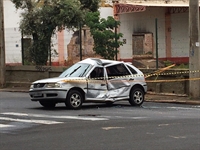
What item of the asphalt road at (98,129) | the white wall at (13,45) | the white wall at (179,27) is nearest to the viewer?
the asphalt road at (98,129)

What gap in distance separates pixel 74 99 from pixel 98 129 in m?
5.23

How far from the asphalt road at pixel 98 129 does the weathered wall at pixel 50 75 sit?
5.81 meters

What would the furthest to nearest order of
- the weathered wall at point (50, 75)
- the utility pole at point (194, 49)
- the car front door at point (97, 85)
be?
the weathered wall at point (50, 75)
the utility pole at point (194, 49)
the car front door at point (97, 85)

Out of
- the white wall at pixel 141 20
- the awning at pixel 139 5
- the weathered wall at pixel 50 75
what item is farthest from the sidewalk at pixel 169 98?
the awning at pixel 139 5

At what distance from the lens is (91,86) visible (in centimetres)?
1844

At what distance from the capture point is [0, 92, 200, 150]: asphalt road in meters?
10.6

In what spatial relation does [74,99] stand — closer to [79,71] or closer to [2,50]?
[79,71]

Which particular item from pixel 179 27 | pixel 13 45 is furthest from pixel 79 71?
pixel 179 27

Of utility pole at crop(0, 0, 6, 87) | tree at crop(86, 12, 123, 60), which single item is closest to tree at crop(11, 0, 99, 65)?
tree at crop(86, 12, 123, 60)

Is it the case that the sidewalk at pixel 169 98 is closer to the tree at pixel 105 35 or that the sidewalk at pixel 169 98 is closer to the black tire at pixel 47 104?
the tree at pixel 105 35

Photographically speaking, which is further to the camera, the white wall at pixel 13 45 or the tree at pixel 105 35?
the white wall at pixel 13 45

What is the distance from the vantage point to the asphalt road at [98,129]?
10.6 m

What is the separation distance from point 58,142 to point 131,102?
879 centimetres

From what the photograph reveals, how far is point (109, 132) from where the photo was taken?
481 inches
